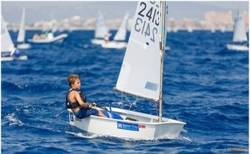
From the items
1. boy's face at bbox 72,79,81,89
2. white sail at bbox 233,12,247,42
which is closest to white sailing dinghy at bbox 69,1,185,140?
boy's face at bbox 72,79,81,89

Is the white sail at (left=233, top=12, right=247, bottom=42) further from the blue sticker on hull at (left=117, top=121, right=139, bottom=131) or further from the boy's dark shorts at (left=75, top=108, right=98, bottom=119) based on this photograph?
the blue sticker on hull at (left=117, top=121, right=139, bottom=131)

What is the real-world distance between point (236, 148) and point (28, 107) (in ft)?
33.9

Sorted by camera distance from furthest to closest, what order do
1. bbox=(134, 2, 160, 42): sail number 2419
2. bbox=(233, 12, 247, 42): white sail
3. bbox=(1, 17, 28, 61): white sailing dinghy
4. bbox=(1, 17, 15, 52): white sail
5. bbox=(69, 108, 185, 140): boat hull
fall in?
bbox=(233, 12, 247, 42): white sail, bbox=(1, 17, 28, 61): white sailing dinghy, bbox=(1, 17, 15, 52): white sail, bbox=(134, 2, 160, 42): sail number 2419, bbox=(69, 108, 185, 140): boat hull

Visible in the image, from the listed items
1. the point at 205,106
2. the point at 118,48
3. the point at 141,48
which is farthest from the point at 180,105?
the point at 118,48

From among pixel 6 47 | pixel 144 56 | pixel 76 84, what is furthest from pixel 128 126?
pixel 6 47

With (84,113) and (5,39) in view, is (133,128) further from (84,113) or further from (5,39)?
(5,39)

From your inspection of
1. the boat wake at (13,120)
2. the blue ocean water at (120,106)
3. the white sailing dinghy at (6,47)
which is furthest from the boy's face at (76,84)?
the white sailing dinghy at (6,47)

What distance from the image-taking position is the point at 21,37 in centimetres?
8612

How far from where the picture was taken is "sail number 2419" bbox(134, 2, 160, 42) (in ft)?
57.3

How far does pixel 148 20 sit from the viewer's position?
57.8ft

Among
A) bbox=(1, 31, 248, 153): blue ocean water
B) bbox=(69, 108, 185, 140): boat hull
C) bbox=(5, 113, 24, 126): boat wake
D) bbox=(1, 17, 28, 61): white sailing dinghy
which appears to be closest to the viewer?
bbox=(1, 31, 248, 153): blue ocean water

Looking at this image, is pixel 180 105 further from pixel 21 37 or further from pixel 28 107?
pixel 21 37

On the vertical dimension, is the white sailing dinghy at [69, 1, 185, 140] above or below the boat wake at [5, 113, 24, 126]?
above

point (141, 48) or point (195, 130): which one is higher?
point (141, 48)
